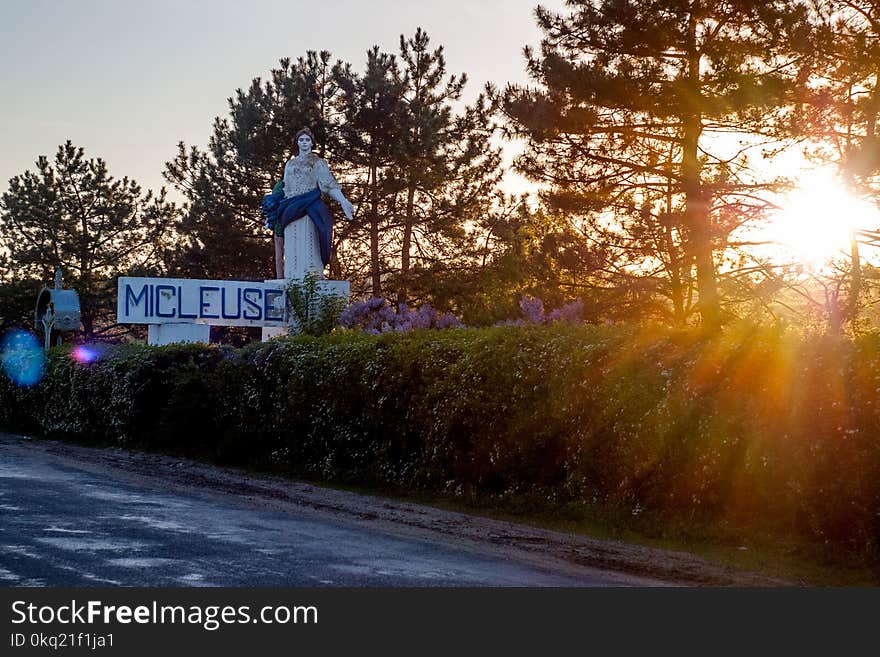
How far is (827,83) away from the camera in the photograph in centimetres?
2867

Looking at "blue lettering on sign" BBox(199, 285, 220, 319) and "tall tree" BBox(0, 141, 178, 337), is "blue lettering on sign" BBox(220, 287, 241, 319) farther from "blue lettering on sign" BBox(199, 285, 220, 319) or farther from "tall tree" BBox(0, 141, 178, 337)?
"tall tree" BBox(0, 141, 178, 337)

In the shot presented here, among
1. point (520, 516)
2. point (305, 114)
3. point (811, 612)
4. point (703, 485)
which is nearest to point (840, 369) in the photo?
point (703, 485)

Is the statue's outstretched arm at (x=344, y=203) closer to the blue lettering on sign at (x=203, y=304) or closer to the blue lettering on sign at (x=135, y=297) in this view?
the blue lettering on sign at (x=203, y=304)

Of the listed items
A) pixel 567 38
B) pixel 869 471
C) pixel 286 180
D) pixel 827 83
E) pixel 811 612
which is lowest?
pixel 811 612

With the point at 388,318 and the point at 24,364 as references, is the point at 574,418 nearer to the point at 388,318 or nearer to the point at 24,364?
the point at 24,364

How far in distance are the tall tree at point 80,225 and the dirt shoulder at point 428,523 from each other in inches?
2015

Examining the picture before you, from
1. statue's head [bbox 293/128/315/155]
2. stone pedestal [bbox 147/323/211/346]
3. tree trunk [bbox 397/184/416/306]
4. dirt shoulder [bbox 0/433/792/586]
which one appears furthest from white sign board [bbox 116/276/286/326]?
tree trunk [bbox 397/184/416/306]

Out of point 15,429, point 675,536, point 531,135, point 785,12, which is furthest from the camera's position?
point 531,135

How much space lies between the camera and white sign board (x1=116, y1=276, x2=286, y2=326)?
27141 millimetres

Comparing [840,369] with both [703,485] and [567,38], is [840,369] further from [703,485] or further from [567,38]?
[567,38]

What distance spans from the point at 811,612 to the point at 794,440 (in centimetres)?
281

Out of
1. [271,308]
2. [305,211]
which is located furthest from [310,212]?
[271,308]

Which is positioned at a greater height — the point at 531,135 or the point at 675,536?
the point at 531,135

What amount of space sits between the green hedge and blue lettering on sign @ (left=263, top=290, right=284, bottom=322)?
24.9 ft
